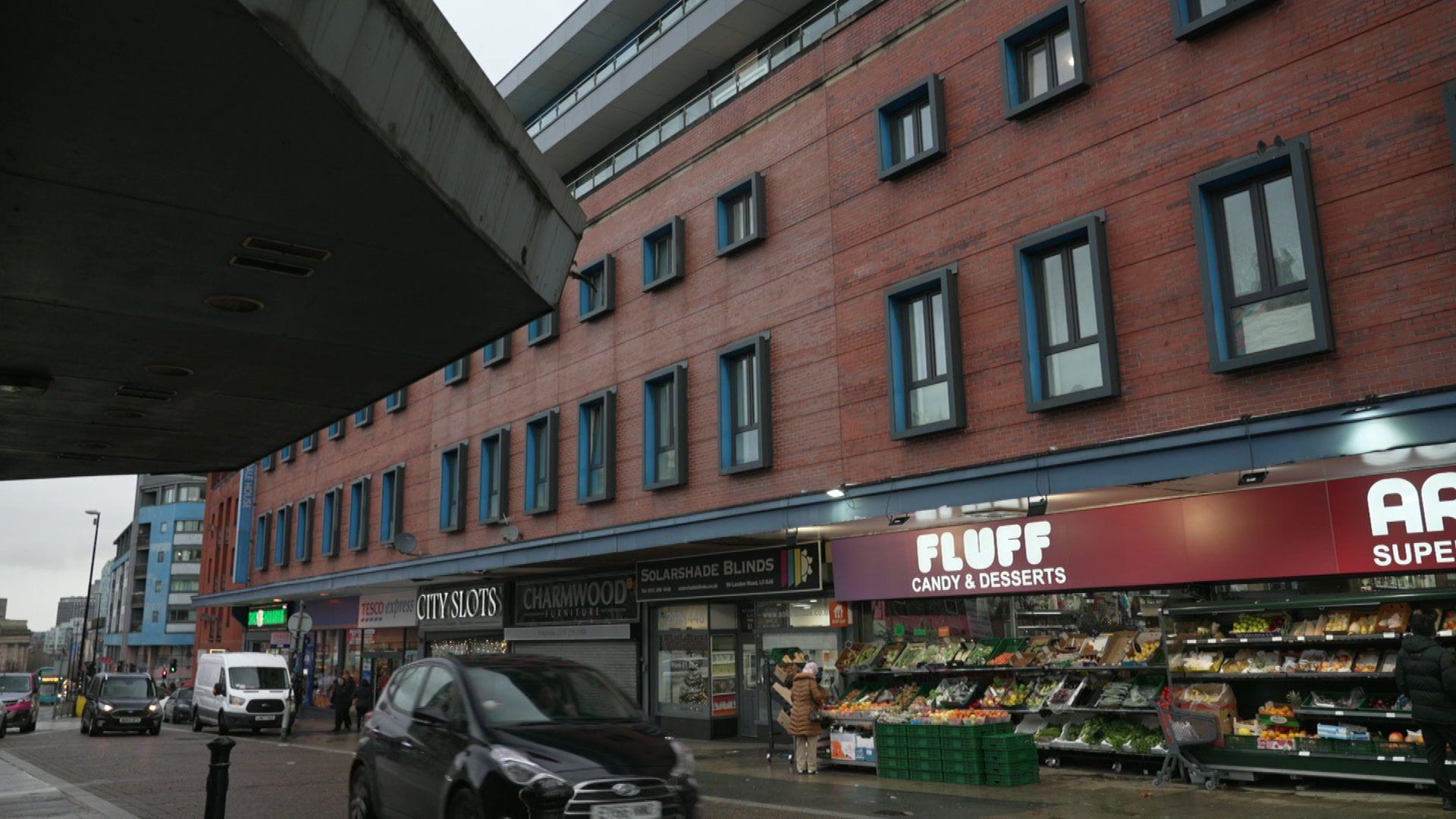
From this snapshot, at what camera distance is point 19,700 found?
101 feet

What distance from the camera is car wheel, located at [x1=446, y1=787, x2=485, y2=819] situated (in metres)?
7.69

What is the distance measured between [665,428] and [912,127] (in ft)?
26.0

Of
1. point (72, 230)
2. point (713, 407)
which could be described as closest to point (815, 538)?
point (713, 407)

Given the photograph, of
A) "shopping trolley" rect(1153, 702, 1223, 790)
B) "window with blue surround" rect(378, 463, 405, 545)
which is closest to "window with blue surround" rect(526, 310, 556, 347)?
"window with blue surround" rect(378, 463, 405, 545)

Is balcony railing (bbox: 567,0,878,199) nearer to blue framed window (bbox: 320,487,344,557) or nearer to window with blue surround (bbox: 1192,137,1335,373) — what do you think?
window with blue surround (bbox: 1192,137,1335,373)

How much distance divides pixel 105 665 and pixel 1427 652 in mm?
95901

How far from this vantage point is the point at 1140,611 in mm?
14570

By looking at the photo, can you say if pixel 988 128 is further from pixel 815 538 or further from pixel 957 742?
pixel 957 742

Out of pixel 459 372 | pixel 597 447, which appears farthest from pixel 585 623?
pixel 459 372

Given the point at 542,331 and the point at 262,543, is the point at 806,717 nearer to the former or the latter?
the point at 542,331

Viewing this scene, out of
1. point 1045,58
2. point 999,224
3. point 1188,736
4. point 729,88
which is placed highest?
point 729,88

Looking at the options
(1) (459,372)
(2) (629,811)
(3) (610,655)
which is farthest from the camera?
(1) (459,372)

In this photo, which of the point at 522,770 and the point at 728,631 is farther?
the point at 728,631

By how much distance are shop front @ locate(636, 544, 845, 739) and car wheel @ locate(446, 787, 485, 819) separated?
426 inches
